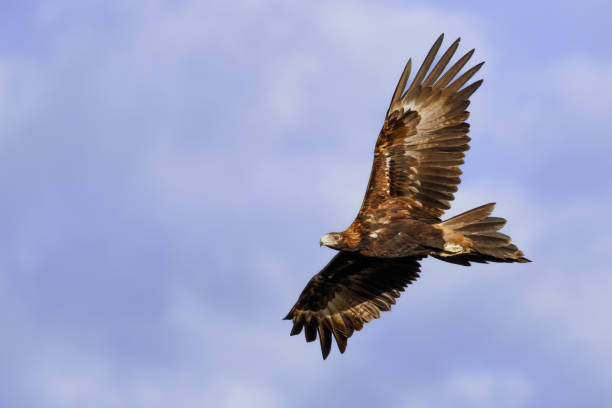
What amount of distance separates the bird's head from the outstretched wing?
143 centimetres

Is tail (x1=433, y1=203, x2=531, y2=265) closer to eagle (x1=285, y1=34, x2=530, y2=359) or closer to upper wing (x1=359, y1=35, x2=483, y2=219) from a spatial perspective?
eagle (x1=285, y1=34, x2=530, y2=359)

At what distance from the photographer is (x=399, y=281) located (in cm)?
1706

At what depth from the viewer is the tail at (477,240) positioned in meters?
15.2

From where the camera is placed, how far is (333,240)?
15500 mm

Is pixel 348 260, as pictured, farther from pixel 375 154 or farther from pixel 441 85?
pixel 441 85

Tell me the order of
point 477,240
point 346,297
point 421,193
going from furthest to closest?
1. point 346,297
2. point 421,193
3. point 477,240

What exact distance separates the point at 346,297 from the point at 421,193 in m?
2.59

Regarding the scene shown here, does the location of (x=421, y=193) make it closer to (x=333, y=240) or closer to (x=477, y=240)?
(x=477, y=240)

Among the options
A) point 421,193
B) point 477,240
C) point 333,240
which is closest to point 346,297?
point 333,240

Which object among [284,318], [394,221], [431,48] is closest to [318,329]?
[284,318]

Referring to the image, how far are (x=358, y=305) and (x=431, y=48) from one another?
471cm

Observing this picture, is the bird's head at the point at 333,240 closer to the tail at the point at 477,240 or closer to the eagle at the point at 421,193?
the eagle at the point at 421,193

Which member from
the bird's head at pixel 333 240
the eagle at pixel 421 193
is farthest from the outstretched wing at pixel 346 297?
the bird's head at pixel 333 240

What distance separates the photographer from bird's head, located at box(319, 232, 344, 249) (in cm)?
1539
